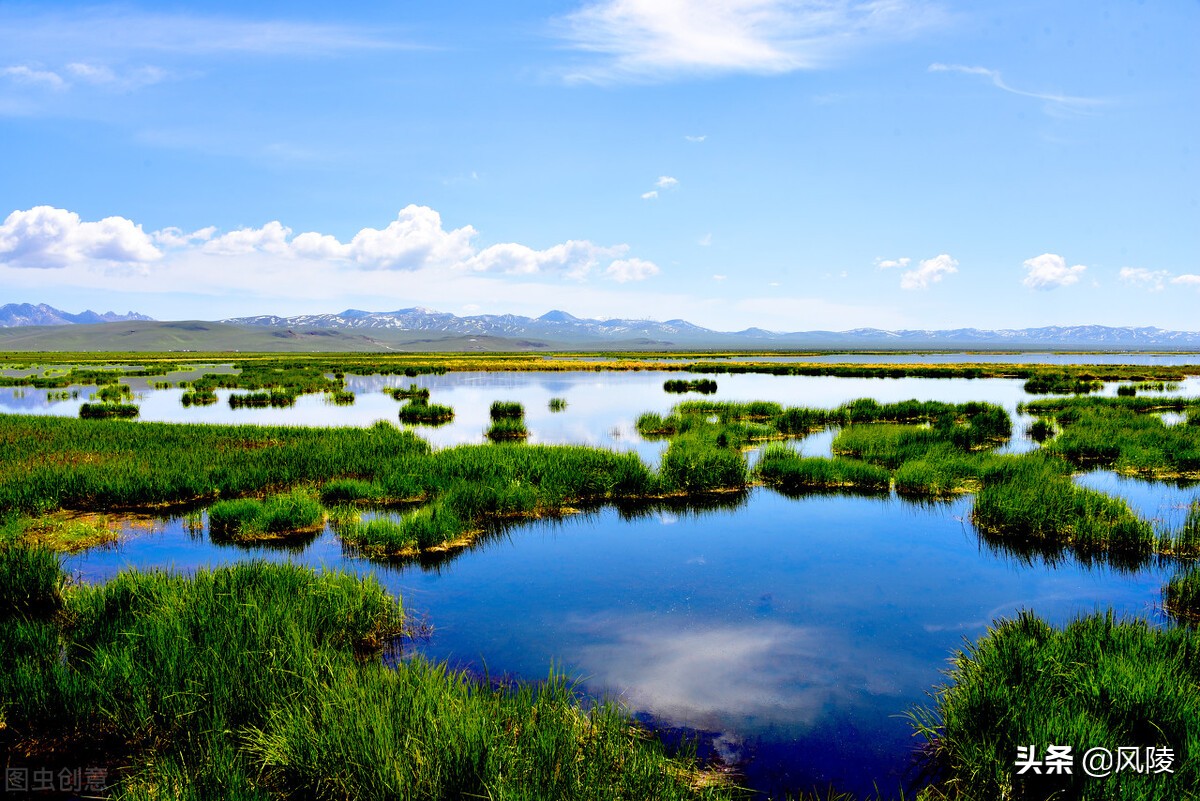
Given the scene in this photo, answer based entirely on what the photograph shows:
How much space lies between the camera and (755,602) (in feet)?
41.8

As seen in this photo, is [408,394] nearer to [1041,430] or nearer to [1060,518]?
[1041,430]

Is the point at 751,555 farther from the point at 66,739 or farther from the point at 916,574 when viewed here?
the point at 66,739

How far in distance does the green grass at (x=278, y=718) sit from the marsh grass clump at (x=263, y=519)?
5.97 meters

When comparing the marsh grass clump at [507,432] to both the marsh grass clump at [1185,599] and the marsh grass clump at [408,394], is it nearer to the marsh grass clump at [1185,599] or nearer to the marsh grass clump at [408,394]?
the marsh grass clump at [408,394]

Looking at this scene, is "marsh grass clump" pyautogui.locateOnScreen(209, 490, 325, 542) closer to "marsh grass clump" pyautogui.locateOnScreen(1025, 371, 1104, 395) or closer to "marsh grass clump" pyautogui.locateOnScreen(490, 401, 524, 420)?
"marsh grass clump" pyautogui.locateOnScreen(490, 401, 524, 420)

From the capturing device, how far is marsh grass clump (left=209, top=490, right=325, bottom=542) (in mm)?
16125

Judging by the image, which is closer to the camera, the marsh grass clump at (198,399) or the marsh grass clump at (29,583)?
the marsh grass clump at (29,583)

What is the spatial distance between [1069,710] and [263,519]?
16226mm

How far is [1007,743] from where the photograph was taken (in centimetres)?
704

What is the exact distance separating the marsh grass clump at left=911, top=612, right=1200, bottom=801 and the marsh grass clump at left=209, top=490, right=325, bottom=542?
560 inches

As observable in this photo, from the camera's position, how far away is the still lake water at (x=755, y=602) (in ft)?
28.6

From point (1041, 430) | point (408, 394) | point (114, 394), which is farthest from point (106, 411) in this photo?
point (1041, 430)

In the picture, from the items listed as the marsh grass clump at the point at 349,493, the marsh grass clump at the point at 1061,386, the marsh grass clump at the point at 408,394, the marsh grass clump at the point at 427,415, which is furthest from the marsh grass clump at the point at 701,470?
the marsh grass clump at the point at 1061,386

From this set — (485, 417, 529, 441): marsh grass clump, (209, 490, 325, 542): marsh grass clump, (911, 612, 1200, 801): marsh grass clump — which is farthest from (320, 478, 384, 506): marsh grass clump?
(911, 612, 1200, 801): marsh grass clump
